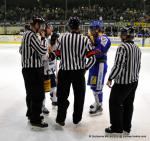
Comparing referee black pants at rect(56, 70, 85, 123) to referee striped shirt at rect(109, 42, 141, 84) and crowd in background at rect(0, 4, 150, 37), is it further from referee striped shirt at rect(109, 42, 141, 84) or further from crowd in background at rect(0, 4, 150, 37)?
crowd in background at rect(0, 4, 150, 37)

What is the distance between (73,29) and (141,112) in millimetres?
1685

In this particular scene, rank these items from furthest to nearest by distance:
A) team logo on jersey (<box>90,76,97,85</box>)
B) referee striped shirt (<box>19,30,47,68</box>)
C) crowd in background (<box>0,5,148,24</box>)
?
crowd in background (<box>0,5,148,24</box>) < team logo on jersey (<box>90,76,97,85</box>) < referee striped shirt (<box>19,30,47,68</box>)

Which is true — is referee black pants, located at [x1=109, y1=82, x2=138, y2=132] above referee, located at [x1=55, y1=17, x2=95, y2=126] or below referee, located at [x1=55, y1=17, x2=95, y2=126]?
below

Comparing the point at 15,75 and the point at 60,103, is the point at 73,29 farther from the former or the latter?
the point at 15,75

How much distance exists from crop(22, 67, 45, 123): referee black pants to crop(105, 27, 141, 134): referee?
2.70 feet

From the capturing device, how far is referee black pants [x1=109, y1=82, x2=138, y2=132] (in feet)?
12.4

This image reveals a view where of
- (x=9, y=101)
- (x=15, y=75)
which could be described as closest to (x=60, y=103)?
(x=9, y=101)

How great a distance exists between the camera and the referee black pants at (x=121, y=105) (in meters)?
3.78

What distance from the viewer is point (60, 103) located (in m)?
4.17

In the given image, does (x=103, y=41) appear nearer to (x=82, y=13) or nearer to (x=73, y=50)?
(x=73, y=50)

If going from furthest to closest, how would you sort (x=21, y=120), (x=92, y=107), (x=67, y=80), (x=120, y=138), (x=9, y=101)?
(x=9, y=101) → (x=92, y=107) → (x=21, y=120) → (x=67, y=80) → (x=120, y=138)

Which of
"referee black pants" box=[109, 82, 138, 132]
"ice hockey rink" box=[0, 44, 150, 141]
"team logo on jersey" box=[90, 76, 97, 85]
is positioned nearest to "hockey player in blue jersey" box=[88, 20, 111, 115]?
"team logo on jersey" box=[90, 76, 97, 85]

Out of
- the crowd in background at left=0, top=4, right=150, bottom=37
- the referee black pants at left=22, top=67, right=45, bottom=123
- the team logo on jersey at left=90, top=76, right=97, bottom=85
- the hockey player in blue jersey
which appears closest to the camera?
the referee black pants at left=22, top=67, right=45, bottom=123

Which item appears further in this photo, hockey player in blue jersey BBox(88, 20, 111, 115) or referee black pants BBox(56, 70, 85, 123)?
hockey player in blue jersey BBox(88, 20, 111, 115)
